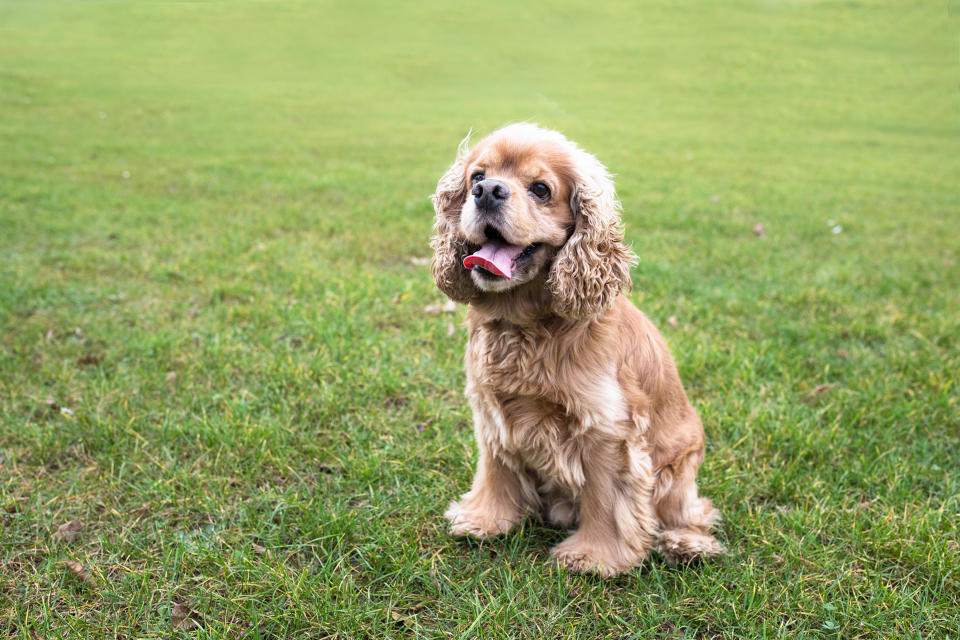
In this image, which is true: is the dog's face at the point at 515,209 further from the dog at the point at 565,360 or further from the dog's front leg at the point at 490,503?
the dog's front leg at the point at 490,503

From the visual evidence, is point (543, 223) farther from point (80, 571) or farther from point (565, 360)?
point (80, 571)

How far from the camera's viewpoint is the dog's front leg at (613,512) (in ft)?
9.50

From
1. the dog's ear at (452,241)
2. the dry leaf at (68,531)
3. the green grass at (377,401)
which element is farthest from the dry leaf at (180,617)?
the dog's ear at (452,241)

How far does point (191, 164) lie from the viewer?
463 inches

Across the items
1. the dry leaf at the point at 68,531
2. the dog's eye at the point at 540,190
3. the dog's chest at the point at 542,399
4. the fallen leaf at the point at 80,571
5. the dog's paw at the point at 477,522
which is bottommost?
the dry leaf at the point at 68,531

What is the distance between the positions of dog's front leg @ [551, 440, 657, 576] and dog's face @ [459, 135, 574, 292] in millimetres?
853

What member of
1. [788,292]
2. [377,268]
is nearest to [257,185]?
[377,268]

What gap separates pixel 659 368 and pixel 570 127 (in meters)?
15.6

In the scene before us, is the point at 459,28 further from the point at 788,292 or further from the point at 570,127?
the point at 788,292

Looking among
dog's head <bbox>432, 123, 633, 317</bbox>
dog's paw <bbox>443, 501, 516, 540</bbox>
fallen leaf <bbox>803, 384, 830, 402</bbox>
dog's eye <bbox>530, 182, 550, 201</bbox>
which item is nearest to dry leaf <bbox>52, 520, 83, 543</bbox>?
dog's paw <bbox>443, 501, 516, 540</bbox>

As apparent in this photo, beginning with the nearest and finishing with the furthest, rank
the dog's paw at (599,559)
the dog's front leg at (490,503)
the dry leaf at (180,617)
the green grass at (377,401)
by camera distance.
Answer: the dry leaf at (180,617) < the green grass at (377,401) < the dog's paw at (599,559) < the dog's front leg at (490,503)

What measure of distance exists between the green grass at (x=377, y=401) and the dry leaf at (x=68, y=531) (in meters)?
0.03

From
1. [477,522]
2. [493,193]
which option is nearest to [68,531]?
[477,522]

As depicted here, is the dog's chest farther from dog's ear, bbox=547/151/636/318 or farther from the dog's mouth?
the dog's mouth
